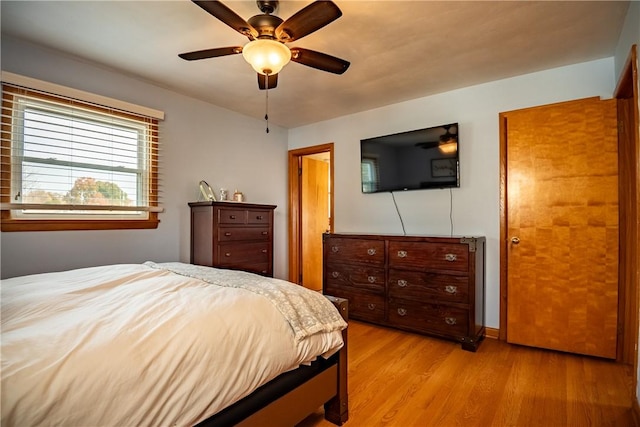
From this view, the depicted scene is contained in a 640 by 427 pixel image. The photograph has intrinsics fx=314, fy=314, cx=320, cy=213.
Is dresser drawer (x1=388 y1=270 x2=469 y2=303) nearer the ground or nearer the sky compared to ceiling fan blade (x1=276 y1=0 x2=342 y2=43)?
nearer the ground

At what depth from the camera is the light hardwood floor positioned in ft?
5.64

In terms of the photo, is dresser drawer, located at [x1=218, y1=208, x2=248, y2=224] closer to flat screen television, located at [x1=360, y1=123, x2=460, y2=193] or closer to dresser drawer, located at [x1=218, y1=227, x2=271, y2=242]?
dresser drawer, located at [x1=218, y1=227, x2=271, y2=242]

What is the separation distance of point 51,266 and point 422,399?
9.29ft

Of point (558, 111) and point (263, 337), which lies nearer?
point (263, 337)

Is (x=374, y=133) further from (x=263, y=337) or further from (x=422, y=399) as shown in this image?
(x=263, y=337)

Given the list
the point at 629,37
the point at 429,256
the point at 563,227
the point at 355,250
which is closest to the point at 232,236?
the point at 355,250

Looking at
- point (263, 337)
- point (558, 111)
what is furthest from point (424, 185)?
point (263, 337)

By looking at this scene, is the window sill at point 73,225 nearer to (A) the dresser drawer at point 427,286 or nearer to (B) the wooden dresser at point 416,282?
(B) the wooden dresser at point 416,282

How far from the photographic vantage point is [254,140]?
4008 mm

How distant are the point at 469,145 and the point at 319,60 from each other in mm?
1871

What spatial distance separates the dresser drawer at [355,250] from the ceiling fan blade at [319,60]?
5.62 feet

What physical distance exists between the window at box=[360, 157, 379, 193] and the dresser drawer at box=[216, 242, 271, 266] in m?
1.31

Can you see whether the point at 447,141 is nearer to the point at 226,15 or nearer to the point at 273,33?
the point at 273,33

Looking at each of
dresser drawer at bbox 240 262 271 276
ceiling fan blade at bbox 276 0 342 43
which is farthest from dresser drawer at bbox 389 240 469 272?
ceiling fan blade at bbox 276 0 342 43
